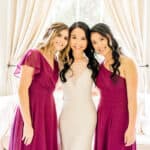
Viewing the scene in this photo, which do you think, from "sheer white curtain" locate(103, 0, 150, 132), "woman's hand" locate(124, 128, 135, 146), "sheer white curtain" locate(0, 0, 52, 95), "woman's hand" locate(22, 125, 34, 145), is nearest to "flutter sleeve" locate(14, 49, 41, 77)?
"woman's hand" locate(22, 125, 34, 145)

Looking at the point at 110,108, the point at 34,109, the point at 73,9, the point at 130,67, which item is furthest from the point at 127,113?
the point at 73,9

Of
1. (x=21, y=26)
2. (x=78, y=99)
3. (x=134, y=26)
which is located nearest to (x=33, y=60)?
(x=78, y=99)

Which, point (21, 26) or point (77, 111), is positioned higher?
point (21, 26)

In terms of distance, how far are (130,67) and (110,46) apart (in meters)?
0.17

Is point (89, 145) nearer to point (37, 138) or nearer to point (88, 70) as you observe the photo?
point (37, 138)

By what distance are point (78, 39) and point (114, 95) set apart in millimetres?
386

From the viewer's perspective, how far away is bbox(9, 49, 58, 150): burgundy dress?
2000mm

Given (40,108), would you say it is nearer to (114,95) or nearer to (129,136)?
(114,95)

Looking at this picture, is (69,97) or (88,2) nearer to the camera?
(69,97)

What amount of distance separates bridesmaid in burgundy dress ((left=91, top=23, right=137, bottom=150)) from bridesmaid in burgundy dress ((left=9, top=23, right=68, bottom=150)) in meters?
0.23

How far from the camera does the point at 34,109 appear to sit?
2.04 meters

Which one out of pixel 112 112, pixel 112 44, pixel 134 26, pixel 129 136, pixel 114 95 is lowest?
pixel 129 136

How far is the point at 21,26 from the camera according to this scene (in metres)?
Result: 4.11

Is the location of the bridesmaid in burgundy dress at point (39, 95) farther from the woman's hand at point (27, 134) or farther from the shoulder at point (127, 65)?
the shoulder at point (127, 65)
